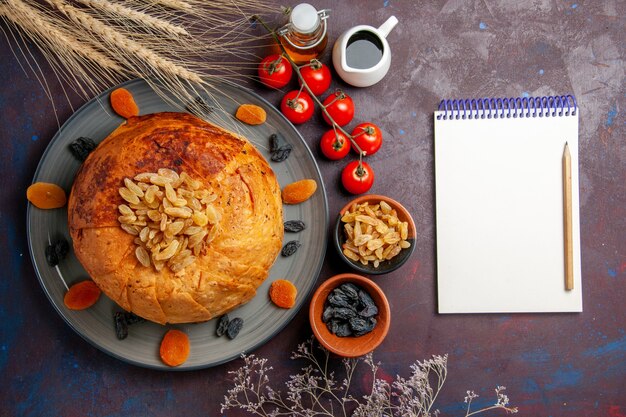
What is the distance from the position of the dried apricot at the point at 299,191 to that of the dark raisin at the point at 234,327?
0.65 meters

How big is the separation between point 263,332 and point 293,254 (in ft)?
1.37

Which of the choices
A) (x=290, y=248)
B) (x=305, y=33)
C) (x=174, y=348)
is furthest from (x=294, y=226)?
(x=305, y=33)

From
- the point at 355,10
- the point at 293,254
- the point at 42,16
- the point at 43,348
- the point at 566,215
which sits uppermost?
the point at 355,10

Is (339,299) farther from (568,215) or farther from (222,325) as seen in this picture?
(568,215)

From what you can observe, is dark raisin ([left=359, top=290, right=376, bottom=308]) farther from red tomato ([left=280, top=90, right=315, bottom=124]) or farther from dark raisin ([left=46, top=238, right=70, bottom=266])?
dark raisin ([left=46, top=238, right=70, bottom=266])

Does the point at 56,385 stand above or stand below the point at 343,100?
below

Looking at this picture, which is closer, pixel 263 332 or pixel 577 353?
pixel 263 332

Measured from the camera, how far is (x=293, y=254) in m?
2.83

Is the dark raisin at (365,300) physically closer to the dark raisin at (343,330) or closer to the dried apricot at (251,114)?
the dark raisin at (343,330)

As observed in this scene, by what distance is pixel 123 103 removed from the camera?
109 inches

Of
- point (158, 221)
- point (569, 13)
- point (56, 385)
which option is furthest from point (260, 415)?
point (569, 13)

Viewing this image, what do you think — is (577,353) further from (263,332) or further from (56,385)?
(56,385)

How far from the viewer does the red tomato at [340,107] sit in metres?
2.85

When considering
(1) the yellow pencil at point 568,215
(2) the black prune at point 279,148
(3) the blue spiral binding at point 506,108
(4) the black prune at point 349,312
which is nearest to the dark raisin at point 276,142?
(2) the black prune at point 279,148
